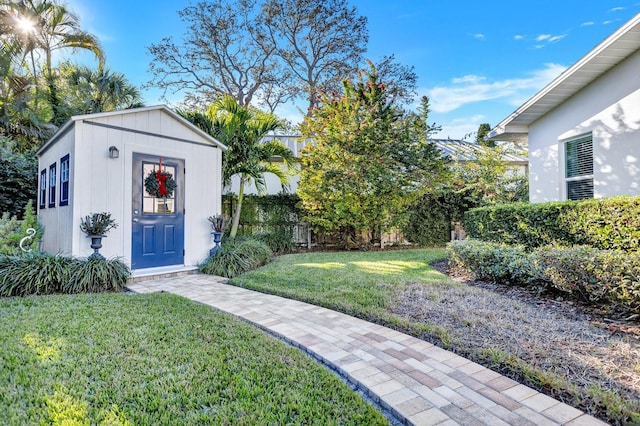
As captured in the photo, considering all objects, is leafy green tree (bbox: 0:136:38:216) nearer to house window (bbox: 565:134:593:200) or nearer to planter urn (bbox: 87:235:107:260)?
planter urn (bbox: 87:235:107:260)

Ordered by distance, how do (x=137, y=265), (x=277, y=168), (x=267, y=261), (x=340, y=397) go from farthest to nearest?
(x=277, y=168) → (x=267, y=261) → (x=137, y=265) → (x=340, y=397)

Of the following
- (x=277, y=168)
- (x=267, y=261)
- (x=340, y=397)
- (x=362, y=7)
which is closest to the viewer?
(x=340, y=397)

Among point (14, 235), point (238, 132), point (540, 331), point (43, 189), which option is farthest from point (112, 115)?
point (540, 331)

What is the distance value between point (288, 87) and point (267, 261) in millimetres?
11315

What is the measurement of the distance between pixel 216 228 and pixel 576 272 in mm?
6430

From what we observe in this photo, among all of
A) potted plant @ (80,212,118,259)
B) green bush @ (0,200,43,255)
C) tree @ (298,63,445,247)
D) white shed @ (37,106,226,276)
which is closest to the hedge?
tree @ (298,63,445,247)

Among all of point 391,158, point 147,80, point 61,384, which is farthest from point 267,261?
point 147,80

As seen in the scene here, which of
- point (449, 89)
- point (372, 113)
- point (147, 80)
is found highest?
point (147, 80)

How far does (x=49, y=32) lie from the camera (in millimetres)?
12953

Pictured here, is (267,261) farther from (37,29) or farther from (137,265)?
(37,29)

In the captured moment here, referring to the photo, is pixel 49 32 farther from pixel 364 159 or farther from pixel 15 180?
pixel 364 159

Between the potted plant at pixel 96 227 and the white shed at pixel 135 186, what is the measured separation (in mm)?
140

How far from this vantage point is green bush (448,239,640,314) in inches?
148

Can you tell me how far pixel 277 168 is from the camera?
9.82 meters
